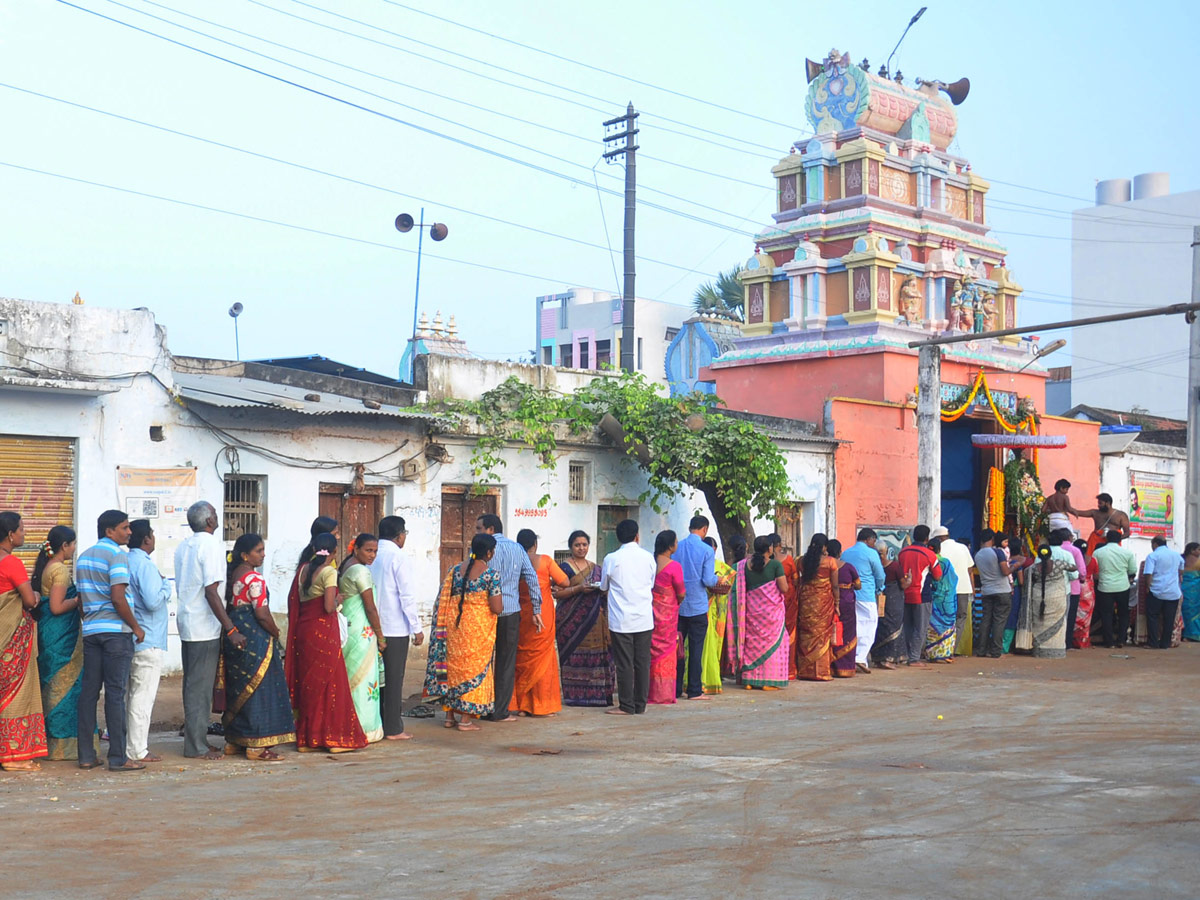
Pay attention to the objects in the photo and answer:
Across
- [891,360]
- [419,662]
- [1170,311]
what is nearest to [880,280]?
[891,360]

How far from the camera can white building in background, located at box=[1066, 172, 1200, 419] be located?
186 feet

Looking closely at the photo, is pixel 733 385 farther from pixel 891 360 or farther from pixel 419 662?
pixel 419 662

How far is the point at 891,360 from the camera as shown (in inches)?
976

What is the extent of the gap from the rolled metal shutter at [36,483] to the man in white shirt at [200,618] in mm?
4671

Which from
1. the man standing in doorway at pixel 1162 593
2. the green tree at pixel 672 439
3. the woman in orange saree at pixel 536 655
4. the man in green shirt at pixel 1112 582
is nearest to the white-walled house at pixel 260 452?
the green tree at pixel 672 439

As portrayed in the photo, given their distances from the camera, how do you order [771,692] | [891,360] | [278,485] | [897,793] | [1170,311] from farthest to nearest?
[891,360], [1170,311], [278,485], [771,692], [897,793]

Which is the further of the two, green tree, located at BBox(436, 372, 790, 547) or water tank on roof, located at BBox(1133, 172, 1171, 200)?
water tank on roof, located at BBox(1133, 172, 1171, 200)

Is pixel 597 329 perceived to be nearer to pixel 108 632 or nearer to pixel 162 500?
pixel 162 500

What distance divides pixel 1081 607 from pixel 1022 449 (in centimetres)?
696

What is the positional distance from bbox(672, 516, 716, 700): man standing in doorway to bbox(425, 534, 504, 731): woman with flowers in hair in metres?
2.44

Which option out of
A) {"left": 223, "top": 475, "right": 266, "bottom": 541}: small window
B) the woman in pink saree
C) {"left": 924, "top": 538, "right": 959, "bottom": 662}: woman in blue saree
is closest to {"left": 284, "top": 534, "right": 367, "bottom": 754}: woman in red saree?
the woman in pink saree

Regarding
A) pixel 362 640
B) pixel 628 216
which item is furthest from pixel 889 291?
pixel 362 640

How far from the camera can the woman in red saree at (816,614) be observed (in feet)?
46.4

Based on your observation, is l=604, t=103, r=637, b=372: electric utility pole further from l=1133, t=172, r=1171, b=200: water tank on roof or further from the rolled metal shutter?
l=1133, t=172, r=1171, b=200: water tank on roof
